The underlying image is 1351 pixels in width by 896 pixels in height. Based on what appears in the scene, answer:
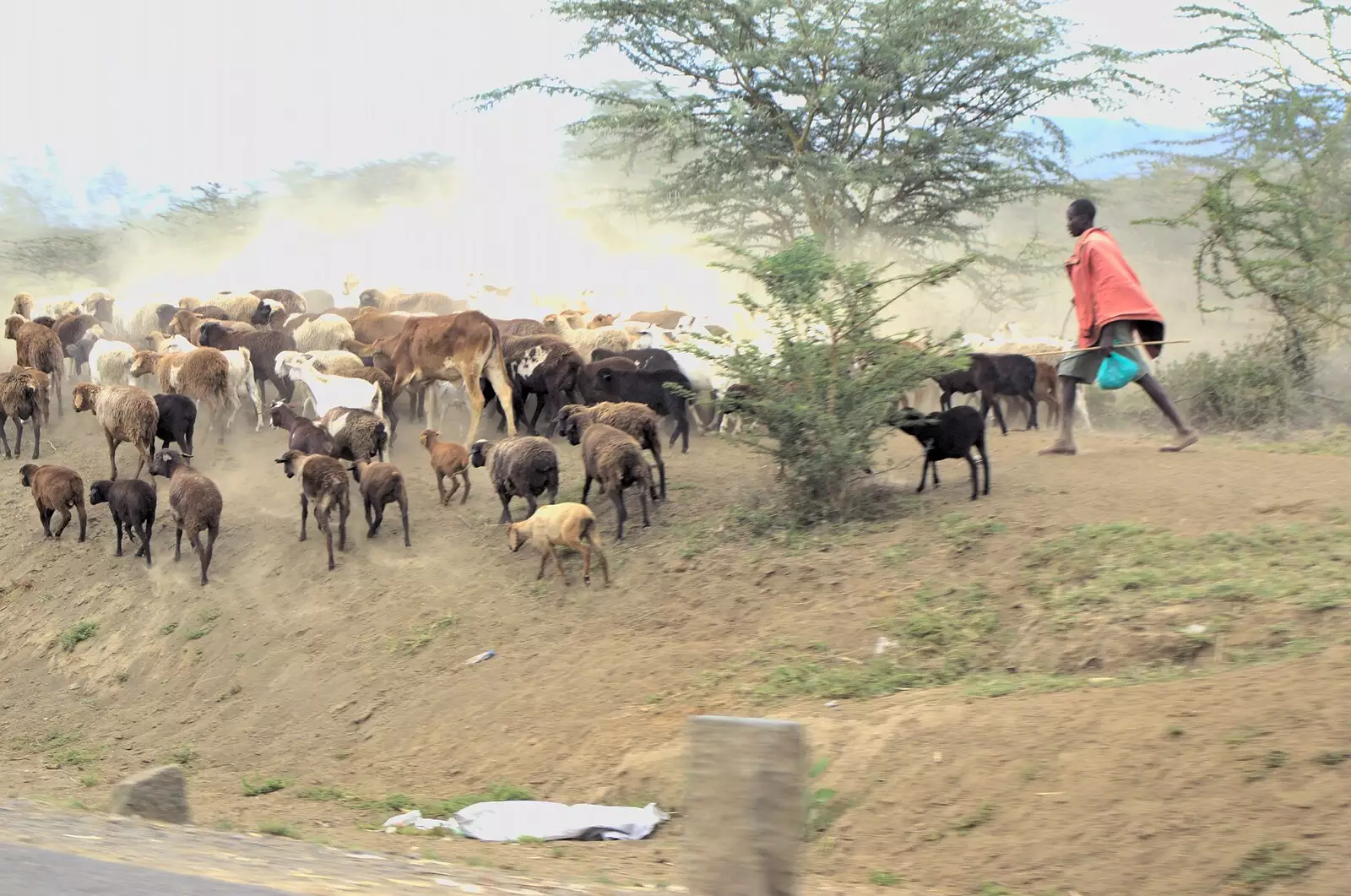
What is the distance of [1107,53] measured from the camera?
22.3m

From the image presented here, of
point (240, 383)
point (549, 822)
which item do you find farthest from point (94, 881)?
point (240, 383)

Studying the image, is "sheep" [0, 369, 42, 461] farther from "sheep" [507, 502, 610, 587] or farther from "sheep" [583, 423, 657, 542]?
"sheep" [507, 502, 610, 587]

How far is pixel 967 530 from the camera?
Answer: 9.89 metres

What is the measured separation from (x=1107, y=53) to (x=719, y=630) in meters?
16.3

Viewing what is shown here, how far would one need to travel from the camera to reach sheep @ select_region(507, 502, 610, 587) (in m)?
10.8

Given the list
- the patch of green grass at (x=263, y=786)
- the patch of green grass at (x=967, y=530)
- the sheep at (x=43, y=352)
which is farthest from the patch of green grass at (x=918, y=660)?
the sheep at (x=43, y=352)

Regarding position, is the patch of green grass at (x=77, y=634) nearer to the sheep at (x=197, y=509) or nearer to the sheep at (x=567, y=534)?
the sheep at (x=197, y=509)

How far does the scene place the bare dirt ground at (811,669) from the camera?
5.66m

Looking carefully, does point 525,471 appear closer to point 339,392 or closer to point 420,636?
point 420,636

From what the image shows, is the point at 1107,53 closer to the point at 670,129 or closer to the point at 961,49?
the point at 961,49

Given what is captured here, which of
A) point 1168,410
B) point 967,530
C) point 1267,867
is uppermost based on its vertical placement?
point 1168,410

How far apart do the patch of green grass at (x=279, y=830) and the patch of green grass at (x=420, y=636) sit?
3.34m

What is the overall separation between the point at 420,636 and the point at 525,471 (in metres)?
1.95

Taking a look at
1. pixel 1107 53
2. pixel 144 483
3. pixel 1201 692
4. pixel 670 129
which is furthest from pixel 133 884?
pixel 1107 53
